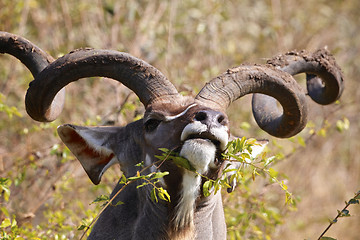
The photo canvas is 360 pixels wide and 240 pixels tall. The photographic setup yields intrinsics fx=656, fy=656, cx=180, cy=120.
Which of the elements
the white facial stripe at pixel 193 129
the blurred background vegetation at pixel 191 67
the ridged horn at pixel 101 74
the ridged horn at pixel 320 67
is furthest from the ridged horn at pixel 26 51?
the blurred background vegetation at pixel 191 67

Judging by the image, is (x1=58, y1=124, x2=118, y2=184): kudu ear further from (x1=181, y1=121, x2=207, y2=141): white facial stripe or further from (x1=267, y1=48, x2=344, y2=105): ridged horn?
(x1=267, y1=48, x2=344, y2=105): ridged horn

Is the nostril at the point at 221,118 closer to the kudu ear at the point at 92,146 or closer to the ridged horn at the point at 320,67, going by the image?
the ridged horn at the point at 320,67

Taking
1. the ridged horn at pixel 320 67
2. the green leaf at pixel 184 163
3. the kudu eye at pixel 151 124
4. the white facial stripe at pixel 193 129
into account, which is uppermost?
the ridged horn at pixel 320 67

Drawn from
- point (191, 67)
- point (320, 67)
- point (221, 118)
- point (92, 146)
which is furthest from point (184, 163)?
point (191, 67)

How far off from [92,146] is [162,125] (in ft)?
3.60

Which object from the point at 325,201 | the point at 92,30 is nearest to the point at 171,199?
the point at 92,30

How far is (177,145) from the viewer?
207 inches

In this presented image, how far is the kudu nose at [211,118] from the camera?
5.06 metres

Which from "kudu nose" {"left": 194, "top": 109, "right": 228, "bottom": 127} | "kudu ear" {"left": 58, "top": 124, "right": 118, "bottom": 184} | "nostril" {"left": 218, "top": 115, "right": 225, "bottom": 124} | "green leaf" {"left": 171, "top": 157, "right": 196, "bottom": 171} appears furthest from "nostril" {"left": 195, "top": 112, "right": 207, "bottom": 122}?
"kudu ear" {"left": 58, "top": 124, "right": 118, "bottom": 184}

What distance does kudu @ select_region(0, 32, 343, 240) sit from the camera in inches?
208

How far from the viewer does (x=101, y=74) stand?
234 inches

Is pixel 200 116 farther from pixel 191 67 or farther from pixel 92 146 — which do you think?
pixel 191 67

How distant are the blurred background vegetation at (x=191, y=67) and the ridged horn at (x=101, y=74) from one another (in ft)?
9.21

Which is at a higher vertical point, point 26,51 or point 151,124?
point 26,51
